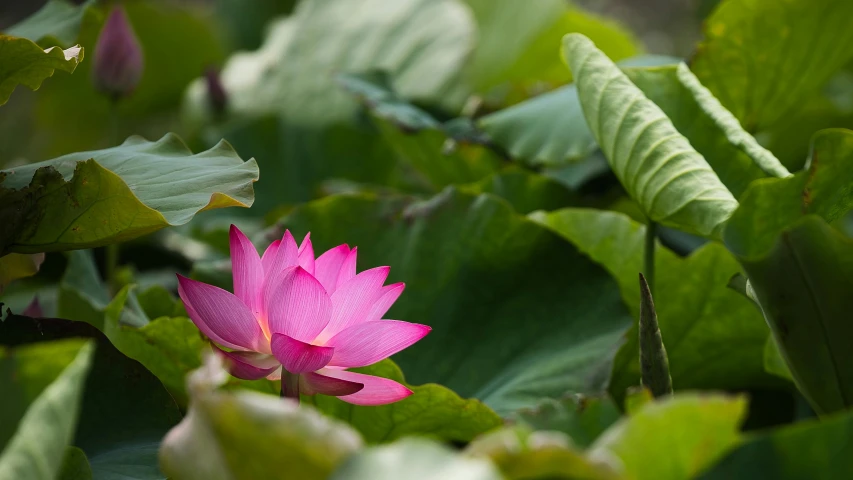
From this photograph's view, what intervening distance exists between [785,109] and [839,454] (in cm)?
63

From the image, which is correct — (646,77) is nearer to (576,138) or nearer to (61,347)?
(576,138)

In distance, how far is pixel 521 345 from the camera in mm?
737

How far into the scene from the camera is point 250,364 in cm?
47

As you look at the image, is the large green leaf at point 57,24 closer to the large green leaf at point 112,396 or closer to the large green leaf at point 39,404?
the large green leaf at point 112,396

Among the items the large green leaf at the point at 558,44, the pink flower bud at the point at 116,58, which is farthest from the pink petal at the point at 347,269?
the large green leaf at the point at 558,44

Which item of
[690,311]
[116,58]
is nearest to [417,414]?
[690,311]

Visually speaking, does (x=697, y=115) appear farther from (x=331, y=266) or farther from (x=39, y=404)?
(x=39, y=404)

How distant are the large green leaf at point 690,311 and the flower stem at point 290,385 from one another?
32 centimetres

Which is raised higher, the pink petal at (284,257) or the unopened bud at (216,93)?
the pink petal at (284,257)

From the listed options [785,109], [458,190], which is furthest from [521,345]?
[785,109]

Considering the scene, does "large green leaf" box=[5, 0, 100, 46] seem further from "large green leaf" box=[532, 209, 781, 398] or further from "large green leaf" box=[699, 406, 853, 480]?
"large green leaf" box=[699, 406, 853, 480]

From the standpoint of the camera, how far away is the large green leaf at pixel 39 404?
311mm

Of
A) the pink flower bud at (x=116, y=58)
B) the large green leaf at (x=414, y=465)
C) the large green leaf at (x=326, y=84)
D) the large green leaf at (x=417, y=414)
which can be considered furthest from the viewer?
the large green leaf at (x=326, y=84)

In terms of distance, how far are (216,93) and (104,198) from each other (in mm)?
960
